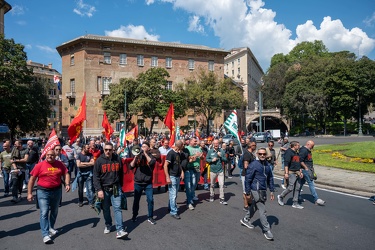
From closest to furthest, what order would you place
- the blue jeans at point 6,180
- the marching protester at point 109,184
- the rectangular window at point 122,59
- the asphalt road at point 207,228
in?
the asphalt road at point 207,228 < the marching protester at point 109,184 < the blue jeans at point 6,180 < the rectangular window at point 122,59

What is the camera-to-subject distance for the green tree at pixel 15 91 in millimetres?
32250

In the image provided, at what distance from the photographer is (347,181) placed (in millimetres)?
11328

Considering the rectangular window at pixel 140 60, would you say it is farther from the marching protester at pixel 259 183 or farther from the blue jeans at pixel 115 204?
the marching protester at pixel 259 183

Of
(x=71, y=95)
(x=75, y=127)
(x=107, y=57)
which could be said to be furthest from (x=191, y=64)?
(x=75, y=127)

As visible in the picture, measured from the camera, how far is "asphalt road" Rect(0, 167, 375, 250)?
530 centimetres

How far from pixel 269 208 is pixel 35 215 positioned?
590 cm

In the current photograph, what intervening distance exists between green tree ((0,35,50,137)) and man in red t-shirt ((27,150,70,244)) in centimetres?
3034

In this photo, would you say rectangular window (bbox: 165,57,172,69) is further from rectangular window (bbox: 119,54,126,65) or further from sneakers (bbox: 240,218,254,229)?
sneakers (bbox: 240,218,254,229)

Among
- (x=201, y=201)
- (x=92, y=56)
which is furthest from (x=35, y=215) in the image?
(x=92, y=56)

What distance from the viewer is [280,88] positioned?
64.2 meters

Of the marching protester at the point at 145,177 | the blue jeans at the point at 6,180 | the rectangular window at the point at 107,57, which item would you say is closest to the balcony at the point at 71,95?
the rectangular window at the point at 107,57

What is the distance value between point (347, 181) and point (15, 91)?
3353 cm

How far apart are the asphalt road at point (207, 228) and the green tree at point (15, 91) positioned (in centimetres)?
2823

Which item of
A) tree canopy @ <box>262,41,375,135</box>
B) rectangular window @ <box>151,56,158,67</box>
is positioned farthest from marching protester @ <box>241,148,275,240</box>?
rectangular window @ <box>151,56,158,67</box>
